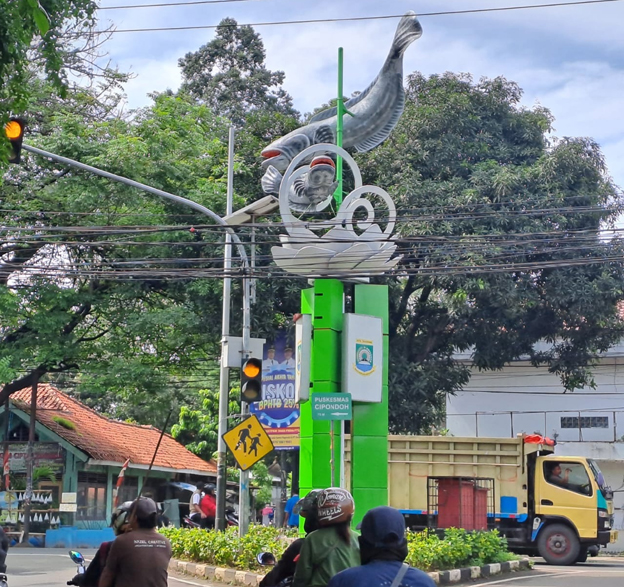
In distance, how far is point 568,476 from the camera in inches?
780

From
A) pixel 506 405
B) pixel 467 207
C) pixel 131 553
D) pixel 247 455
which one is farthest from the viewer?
pixel 506 405

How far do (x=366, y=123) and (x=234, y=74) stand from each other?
29.9 m

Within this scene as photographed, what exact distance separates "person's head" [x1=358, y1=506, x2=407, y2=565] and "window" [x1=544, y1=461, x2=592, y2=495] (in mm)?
16766

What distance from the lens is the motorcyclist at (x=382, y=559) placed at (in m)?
3.78

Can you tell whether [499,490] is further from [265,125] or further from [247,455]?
[265,125]

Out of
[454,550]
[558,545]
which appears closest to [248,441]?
[454,550]

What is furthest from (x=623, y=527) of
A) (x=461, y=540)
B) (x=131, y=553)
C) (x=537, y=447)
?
(x=131, y=553)

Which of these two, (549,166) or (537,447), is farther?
(549,166)

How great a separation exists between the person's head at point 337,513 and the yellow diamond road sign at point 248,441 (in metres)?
8.88

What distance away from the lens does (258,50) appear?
1885 inches

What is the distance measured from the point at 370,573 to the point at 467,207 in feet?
66.5

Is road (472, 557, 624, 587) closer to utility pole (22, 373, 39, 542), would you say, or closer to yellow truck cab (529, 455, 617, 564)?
yellow truck cab (529, 455, 617, 564)

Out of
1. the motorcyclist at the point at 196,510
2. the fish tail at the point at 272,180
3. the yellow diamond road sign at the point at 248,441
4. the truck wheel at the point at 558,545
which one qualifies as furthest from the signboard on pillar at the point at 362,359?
the motorcyclist at the point at 196,510

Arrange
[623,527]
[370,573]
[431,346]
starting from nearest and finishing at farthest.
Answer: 1. [370,573]
2. [431,346]
3. [623,527]
